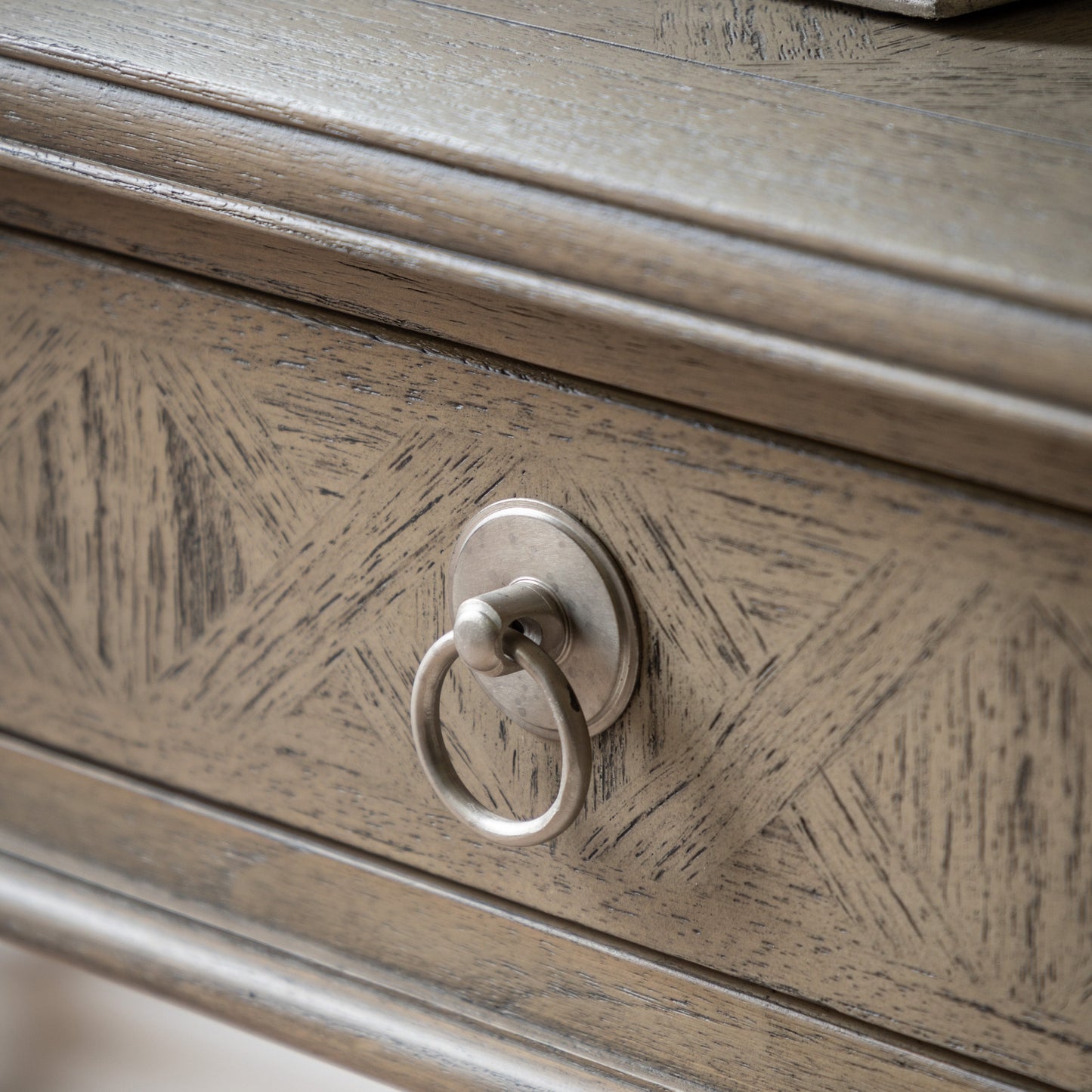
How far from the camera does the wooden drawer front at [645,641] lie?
0.24 meters

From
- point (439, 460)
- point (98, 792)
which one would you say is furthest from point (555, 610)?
point (98, 792)

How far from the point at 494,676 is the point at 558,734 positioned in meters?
0.03

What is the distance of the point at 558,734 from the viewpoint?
27cm

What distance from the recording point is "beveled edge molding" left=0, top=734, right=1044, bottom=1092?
294 mm

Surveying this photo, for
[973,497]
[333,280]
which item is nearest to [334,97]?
[333,280]

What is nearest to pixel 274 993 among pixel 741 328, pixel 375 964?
pixel 375 964

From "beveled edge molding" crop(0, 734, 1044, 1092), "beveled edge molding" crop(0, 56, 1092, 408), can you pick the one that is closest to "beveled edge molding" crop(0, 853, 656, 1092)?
"beveled edge molding" crop(0, 734, 1044, 1092)

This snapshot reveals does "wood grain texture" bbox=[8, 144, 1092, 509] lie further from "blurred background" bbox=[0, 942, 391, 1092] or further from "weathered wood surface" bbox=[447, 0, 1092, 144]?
"blurred background" bbox=[0, 942, 391, 1092]

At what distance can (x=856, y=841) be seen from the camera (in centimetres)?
26

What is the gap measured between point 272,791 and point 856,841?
0.18m

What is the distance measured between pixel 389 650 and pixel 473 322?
98 mm

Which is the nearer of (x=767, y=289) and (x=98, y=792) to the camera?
(x=767, y=289)

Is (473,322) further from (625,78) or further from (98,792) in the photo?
(98,792)

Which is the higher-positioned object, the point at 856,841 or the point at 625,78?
the point at 625,78
